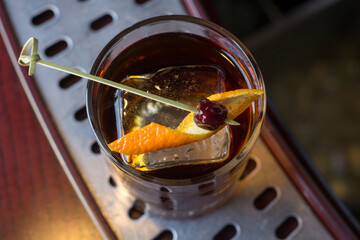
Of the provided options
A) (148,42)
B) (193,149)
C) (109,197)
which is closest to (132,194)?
(109,197)

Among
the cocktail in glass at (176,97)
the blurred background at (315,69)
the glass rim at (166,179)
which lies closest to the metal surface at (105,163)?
the cocktail in glass at (176,97)

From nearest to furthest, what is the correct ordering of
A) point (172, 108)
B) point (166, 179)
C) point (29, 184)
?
1. point (166, 179)
2. point (172, 108)
3. point (29, 184)

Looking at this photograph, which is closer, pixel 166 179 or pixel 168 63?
pixel 166 179

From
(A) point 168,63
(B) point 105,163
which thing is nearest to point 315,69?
(A) point 168,63

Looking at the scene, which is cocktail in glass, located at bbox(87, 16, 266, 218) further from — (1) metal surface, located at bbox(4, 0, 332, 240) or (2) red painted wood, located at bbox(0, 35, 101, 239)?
(2) red painted wood, located at bbox(0, 35, 101, 239)

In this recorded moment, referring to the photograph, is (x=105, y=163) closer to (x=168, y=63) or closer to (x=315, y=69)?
(x=168, y=63)

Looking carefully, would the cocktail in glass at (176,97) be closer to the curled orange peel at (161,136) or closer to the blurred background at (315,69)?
the curled orange peel at (161,136)

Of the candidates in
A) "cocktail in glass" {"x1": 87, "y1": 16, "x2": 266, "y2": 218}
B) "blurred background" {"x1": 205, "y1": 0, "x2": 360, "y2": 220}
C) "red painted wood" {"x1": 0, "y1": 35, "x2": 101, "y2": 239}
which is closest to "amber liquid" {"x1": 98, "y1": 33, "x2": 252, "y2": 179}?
"cocktail in glass" {"x1": 87, "y1": 16, "x2": 266, "y2": 218}
